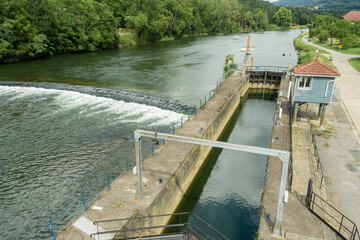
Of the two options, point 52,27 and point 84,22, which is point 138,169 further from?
point 84,22

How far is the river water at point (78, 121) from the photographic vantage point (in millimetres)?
16438

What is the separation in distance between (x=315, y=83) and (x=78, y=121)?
2087 cm

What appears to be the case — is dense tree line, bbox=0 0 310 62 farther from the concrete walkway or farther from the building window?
the concrete walkway

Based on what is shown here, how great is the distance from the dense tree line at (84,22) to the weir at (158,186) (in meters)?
47.4

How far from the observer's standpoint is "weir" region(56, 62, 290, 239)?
12062 millimetres

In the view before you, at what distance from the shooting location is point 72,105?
100 feet

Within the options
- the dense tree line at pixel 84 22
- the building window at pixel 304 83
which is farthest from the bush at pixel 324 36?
the building window at pixel 304 83

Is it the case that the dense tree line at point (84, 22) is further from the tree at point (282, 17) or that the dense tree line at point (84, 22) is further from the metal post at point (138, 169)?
the tree at point (282, 17)

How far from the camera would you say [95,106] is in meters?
30.3

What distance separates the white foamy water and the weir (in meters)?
4.96

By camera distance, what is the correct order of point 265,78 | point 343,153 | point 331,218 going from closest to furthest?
point 331,218
point 343,153
point 265,78

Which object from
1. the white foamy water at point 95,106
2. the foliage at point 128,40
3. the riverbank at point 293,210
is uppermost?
the foliage at point 128,40

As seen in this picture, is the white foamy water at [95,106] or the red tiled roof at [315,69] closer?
the red tiled roof at [315,69]

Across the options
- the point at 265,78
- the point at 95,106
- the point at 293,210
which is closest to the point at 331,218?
the point at 293,210
